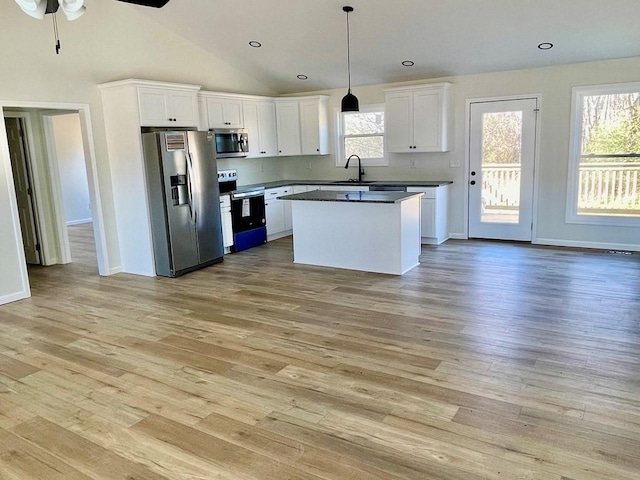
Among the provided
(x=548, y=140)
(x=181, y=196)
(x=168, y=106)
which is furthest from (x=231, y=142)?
(x=548, y=140)

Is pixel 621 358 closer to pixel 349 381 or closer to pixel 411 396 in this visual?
pixel 411 396

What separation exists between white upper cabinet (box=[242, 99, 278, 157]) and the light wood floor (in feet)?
10.3

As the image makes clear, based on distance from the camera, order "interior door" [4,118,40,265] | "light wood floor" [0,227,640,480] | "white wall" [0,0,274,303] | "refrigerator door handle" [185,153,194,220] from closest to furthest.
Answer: "light wood floor" [0,227,640,480]
"white wall" [0,0,274,303]
"refrigerator door handle" [185,153,194,220]
"interior door" [4,118,40,265]

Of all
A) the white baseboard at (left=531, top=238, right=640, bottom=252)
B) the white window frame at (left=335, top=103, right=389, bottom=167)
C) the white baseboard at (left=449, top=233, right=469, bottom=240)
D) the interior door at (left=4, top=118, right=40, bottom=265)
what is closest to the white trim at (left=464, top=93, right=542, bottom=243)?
the white baseboard at (left=449, top=233, right=469, bottom=240)

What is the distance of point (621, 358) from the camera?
10.8 feet

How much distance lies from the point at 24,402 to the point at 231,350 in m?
1.36

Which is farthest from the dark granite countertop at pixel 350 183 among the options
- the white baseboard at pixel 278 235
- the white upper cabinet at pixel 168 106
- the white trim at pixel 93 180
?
the white trim at pixel 93 180

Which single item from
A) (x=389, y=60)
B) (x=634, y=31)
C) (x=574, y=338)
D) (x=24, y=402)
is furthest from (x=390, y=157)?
(x=24, y=402)

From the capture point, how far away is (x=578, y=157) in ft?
21.2

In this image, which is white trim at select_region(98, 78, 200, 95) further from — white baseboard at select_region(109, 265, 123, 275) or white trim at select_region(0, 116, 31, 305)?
white baseboard at select_region(109, 265, 123, 275)

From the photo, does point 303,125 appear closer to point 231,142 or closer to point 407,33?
point 231,142

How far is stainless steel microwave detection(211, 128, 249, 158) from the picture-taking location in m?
6.99

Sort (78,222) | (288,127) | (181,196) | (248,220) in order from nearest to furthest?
(181,196) → (248,220) → (288,127) → (78,222)

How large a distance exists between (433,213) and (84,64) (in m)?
4.88
